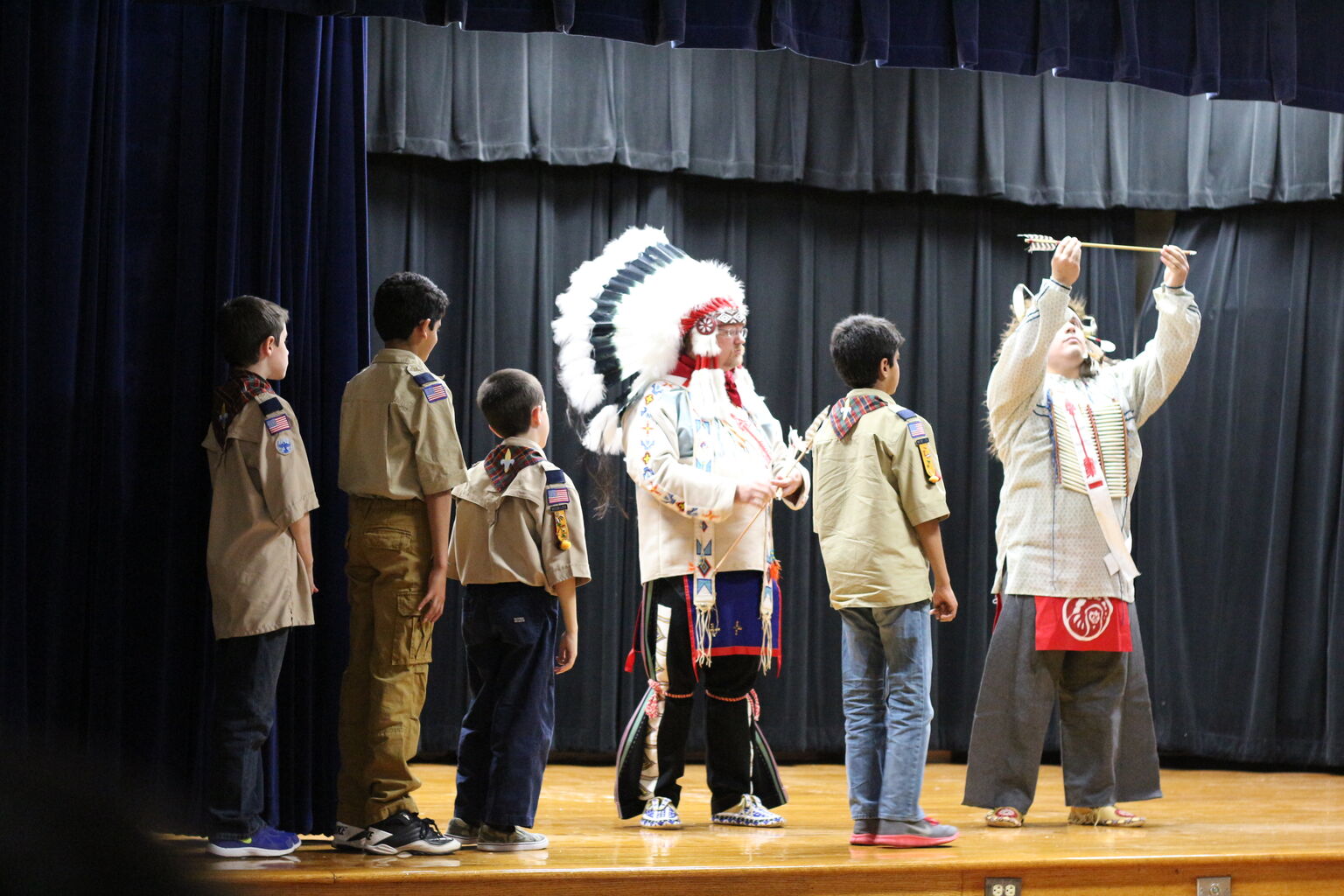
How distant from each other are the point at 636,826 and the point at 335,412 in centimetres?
143

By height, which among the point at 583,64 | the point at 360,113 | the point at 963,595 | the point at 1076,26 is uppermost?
the point at 583,64

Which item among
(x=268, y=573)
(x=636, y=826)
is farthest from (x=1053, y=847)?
(x=268, y=573)

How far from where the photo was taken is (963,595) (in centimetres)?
611

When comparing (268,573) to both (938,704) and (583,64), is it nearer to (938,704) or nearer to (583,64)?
(583,64)

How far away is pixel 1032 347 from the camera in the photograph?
398 cm

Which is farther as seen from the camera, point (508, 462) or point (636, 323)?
point (636, 323)

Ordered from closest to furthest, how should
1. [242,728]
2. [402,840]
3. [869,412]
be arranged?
1. [242,728]
2. [402,840]
3. [869,412]

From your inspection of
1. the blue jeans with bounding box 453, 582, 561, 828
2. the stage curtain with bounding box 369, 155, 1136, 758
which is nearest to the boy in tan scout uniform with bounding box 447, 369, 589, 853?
the blue jeans with bounding box 453, 582, 561, 828

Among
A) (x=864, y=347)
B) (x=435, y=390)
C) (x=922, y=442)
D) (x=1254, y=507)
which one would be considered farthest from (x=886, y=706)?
(x=1254, y=507)

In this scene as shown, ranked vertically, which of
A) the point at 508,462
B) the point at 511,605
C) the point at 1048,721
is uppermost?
the point at 508,462

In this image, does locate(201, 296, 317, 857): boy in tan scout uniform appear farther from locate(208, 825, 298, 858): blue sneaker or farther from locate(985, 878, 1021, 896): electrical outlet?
locate(985, 878, 1021, 896): electrical outlet

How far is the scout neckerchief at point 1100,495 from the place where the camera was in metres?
3.97

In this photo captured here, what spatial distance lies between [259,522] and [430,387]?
506 millimetres

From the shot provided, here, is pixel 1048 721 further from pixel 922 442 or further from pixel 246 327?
pixel 246 327
